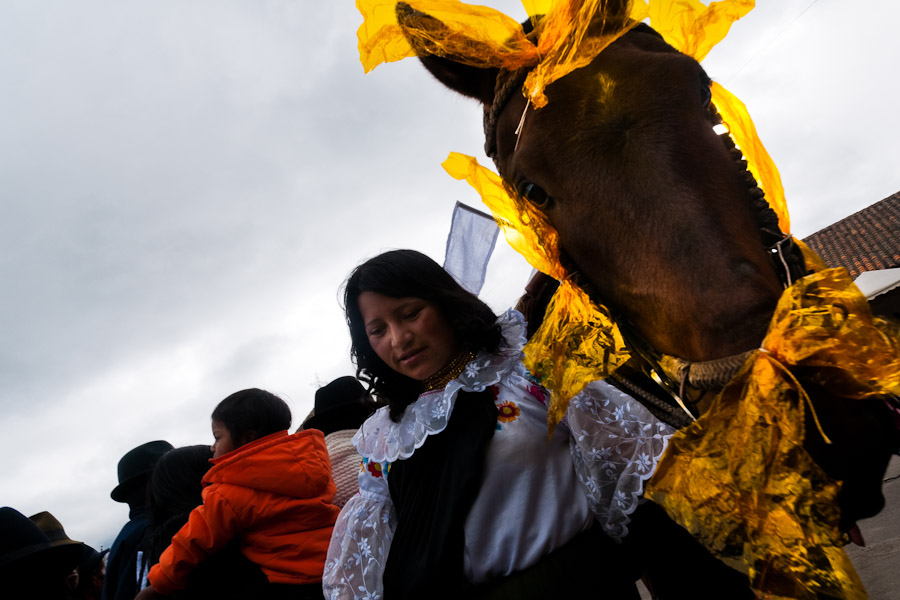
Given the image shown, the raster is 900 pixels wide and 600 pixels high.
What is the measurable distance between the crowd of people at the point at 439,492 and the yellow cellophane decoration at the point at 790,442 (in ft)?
1.56

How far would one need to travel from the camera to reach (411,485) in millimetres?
1711

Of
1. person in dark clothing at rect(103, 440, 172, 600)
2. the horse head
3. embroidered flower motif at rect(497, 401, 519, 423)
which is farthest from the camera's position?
person in dark clothing at rect(103, 440, 172, 600)

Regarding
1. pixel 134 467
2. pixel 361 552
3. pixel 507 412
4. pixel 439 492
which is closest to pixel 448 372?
pixel 507 412

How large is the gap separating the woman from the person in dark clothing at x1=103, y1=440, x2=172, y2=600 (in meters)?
2.31

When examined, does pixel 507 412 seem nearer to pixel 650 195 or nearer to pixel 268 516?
pixel 650 195

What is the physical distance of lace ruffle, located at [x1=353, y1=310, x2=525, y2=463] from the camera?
Answer: 1.70 m

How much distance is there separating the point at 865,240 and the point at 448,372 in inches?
747

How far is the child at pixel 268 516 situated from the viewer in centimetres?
241

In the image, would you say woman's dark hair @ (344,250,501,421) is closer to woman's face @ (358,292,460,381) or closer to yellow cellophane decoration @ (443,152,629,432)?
woman's face @ (358,292,460,381)

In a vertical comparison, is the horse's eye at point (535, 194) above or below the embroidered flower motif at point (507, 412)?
above

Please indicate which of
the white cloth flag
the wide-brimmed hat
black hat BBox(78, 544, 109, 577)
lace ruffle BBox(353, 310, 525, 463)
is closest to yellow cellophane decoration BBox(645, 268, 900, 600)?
lace ruffle BBox(353, 310, 525, 463)

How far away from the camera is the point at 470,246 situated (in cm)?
239

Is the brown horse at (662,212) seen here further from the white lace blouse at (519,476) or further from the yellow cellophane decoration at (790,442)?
the white lace blouse at (519,476)

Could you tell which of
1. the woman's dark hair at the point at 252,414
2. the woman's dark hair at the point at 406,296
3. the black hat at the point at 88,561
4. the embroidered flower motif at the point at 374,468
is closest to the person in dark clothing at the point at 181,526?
the woman's dark hair at the point at 252,414
